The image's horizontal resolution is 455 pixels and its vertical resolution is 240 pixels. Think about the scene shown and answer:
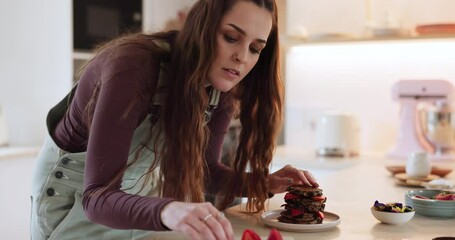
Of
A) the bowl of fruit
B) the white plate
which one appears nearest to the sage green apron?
the white plate

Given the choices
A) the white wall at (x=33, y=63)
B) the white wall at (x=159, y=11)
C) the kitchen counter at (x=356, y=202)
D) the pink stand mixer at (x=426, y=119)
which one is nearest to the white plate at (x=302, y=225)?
the kitchen counter at (x=356, y=202)

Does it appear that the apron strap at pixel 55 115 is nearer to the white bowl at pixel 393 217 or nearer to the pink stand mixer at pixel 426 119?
the white bowl at pixel 393 217

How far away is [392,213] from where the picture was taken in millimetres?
1312

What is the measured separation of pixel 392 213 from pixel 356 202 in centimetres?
33

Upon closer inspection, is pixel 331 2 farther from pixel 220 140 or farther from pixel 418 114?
pixel 220 140

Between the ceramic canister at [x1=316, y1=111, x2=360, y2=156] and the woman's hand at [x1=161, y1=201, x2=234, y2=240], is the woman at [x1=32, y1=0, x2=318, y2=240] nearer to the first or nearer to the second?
the woman's hand at [x1=161, y1=201, x2=234, y2=240]

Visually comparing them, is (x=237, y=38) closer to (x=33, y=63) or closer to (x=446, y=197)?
(x=446, y=197)

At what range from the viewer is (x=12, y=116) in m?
3.12

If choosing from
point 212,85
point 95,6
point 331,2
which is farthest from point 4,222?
point 331,2

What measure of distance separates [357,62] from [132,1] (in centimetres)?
139

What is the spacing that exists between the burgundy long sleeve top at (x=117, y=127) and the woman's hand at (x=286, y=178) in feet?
1.51

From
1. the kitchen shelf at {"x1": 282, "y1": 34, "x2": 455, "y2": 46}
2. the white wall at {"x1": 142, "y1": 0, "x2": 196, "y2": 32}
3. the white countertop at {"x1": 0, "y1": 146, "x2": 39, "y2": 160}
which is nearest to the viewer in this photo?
the white countertop at {"x1": 0, "y1": 146, "x2": 39, "y2": 160}

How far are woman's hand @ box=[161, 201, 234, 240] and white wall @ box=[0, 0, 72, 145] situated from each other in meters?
2.33

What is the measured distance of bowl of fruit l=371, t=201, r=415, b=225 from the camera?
1315mm
